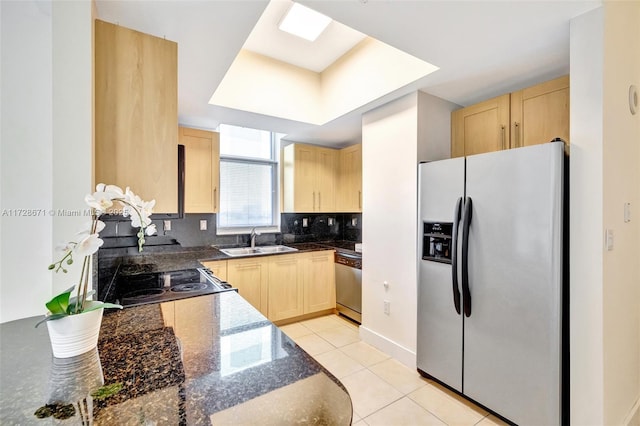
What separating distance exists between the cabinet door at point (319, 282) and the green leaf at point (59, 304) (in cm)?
266

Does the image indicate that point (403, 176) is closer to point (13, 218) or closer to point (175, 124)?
point (175, 124)

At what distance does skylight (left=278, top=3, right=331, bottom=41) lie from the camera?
6.77ft

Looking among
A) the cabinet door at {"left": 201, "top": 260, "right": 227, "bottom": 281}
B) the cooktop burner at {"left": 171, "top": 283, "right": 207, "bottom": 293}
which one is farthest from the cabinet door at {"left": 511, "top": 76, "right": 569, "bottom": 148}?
the cabinet door at {"left": 201, "top": 260, "right": 227, "bottom": 281}

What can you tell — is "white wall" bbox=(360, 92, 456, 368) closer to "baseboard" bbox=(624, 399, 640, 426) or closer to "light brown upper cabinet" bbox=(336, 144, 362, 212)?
"light brown upper cabinet" bbox=(336, 144, 362, 212)

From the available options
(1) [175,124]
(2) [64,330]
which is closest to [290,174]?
(1) [175,124]

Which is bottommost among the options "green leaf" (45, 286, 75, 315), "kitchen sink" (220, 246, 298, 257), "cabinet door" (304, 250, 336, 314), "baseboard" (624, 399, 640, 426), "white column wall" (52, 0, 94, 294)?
"baseboard" (624, 399, 640, 426)

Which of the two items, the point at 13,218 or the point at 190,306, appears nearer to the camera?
the point at 13,218

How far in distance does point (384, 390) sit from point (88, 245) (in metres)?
2.13

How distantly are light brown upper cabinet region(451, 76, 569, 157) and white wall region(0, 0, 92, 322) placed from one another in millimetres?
2587

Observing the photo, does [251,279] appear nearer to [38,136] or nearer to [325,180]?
[325,180]

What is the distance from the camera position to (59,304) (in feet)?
2.84

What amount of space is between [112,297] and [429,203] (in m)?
2.14

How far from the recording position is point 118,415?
0.64 m

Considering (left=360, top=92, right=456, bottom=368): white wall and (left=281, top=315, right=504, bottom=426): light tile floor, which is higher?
(left=360, top=92, right=456, bottom=368): white wall
